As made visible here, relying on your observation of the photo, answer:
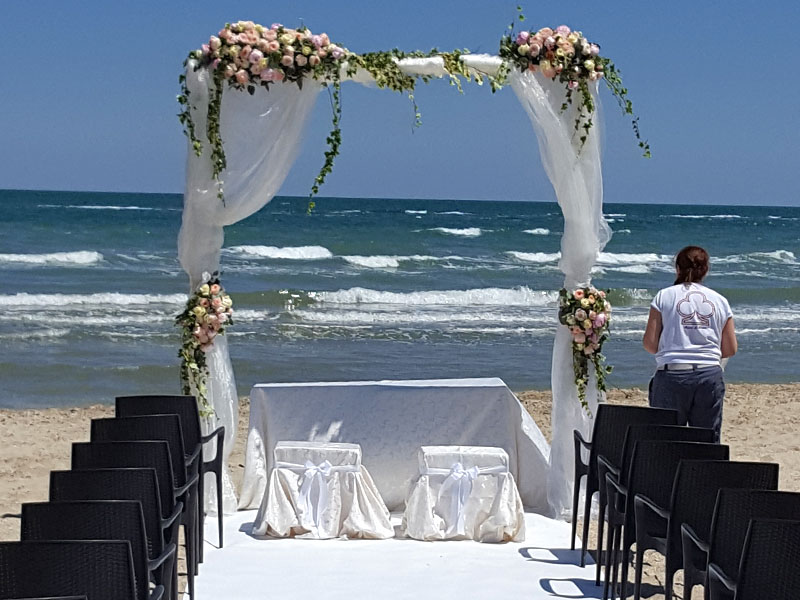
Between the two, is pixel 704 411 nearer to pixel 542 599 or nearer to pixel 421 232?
pixel 542 599

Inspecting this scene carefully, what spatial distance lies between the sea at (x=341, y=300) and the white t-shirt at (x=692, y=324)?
6.45 meters

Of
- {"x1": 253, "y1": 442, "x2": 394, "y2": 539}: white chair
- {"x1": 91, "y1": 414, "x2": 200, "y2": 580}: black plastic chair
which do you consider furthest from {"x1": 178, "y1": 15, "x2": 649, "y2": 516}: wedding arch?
{"x1": 91, "y1": 414, "x2": 200, "y2": 580}: black plastic chair

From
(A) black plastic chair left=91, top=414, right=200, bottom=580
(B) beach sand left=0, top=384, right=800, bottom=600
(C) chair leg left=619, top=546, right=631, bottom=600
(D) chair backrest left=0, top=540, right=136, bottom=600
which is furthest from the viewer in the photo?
(B) beach sand left=0, top=384, right=800, bottom=600

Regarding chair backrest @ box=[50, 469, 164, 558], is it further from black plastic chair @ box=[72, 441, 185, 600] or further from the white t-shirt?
the white t-shirt

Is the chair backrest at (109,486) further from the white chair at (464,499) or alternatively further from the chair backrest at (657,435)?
the white chair at (464,499)

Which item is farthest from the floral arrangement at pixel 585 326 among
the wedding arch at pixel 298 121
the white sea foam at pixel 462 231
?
the white sea foam at pixel 462 231

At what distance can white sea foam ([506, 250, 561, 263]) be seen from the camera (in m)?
30.2

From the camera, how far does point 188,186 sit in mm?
6539

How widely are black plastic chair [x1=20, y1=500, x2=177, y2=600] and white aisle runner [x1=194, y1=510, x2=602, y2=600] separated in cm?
170

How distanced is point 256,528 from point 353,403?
0.91 metres

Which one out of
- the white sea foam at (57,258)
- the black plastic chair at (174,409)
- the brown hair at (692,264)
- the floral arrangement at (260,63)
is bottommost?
the white sea foam at (57,258)

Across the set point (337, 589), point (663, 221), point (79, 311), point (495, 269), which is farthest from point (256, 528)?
point (663, 221)

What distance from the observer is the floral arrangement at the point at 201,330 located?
6531 millimetres

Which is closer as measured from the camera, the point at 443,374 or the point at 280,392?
the point at 280,392
